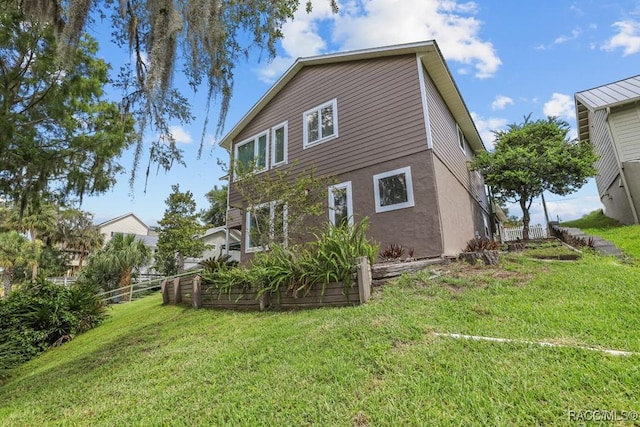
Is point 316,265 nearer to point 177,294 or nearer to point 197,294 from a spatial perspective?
point 197,294

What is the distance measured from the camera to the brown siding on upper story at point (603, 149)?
41.3 feet

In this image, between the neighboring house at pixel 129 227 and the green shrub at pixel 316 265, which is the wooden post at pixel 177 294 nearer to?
the green shrub at pixel 316 265

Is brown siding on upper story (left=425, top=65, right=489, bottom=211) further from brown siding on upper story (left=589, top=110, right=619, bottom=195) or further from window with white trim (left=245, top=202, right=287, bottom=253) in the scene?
brown siding on upper story (left=589, top=110, right=619, bottom=195)

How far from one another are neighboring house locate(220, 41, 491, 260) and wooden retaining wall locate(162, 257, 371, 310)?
1.89 meters

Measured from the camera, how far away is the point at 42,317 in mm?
7492

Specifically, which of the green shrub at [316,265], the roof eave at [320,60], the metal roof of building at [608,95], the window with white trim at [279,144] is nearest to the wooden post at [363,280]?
the green shrub at [316,265]

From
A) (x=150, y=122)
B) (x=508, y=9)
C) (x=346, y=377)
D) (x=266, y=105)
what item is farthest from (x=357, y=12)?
(x=266, y=105)

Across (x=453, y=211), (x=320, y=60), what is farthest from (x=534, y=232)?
(x=320, y=60)

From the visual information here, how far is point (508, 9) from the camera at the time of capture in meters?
7.91

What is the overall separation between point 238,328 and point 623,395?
4.40 meters

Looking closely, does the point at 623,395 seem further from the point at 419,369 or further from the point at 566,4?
the point at 566,4

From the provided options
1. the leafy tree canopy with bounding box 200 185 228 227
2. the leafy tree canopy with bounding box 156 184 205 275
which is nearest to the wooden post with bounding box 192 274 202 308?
the leafy tree canopy with bounding box 156 184 205 275

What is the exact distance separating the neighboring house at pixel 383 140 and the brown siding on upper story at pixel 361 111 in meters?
0.03

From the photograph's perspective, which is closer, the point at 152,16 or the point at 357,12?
the point at 152,16
